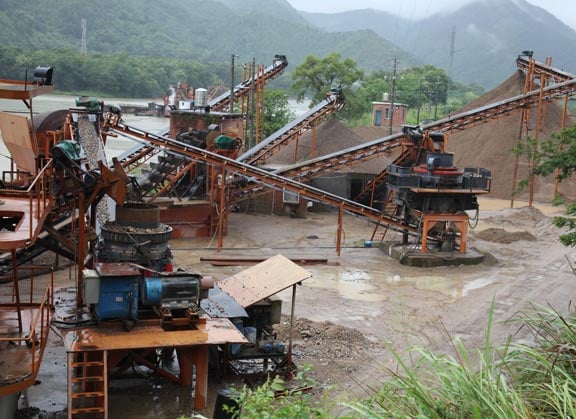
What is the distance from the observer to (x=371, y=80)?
92.7 metres

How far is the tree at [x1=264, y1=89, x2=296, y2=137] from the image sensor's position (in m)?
53.9

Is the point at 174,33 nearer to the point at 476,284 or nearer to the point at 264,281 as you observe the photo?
the point at 476,284

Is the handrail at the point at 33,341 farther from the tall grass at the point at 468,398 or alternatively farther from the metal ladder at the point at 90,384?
the tall grass at the point at 468,398

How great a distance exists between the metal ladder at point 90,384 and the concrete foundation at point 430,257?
15.1 m

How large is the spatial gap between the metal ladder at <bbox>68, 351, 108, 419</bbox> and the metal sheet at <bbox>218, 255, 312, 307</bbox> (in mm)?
3168

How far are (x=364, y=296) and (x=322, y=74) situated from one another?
43.1 metres

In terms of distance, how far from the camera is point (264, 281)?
14.3 meters

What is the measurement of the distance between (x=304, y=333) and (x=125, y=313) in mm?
5308

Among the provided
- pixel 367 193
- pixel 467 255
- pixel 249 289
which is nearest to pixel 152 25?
pixel 367 193

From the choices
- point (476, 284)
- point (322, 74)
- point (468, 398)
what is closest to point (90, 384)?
point (468, 398)

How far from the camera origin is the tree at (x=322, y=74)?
202 ft

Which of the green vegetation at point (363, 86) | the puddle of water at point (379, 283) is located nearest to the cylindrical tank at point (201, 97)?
the green vegetation at point (363, 86)

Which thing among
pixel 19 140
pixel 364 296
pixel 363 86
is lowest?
pixel 364 296

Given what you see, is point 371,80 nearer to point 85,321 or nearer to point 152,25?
point 152,25
